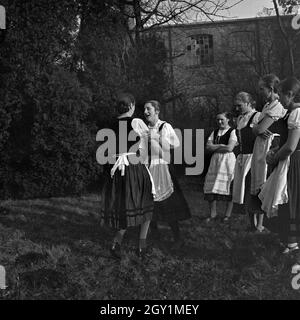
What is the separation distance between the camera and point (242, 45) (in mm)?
4176

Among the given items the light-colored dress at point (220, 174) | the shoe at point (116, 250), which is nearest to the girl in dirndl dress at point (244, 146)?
the light-colored dress at point (220, 174)

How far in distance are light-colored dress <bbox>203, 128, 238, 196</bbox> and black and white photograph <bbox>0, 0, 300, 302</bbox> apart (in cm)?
2

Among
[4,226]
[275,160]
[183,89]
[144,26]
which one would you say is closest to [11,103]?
[4,226]

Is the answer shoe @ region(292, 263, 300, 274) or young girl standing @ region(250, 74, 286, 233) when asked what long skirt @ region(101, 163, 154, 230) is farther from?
shoe @ region(292, 263, 300, 274)

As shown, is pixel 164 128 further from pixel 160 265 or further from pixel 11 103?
pixel 11 103

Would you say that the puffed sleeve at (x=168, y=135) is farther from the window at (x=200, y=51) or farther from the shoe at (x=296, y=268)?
the shoe at (x=296, y=268)

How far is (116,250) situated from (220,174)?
185 cm

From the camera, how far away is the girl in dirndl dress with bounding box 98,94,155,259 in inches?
146

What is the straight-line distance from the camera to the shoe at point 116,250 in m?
3.68

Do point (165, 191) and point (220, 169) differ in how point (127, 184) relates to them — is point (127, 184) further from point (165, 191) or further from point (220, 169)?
point (220, 169)

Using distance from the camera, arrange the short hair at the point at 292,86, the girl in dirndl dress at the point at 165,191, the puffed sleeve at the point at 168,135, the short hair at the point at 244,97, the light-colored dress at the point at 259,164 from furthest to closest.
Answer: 1. the short hair at the point at 244,97
2. the light-colored dress at the point at 259,164
3. the girl in dirndl dress at the point at 165,191
4. the puffed sleeve at the point at 168,135
5. the short hair at the point at 292,86

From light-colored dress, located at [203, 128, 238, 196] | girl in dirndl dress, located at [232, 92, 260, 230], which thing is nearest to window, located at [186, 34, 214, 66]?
girl in dirndl dress, located at [232, 92, 260, 230]

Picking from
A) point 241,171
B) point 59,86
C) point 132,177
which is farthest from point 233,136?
point 59,86
